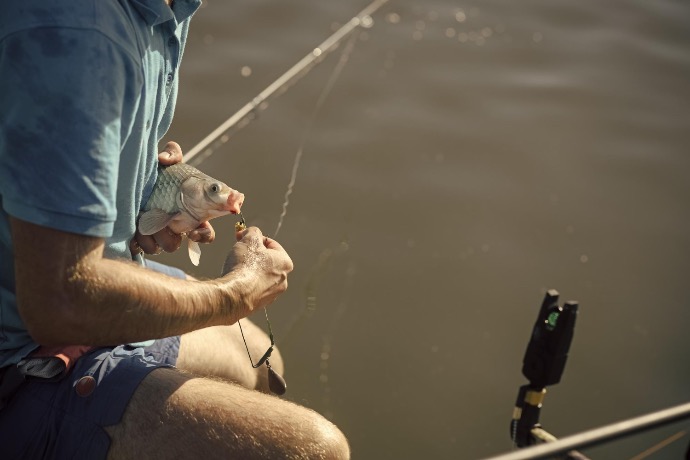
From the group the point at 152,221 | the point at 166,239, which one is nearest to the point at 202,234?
the point at 166,239

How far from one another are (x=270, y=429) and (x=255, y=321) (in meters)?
1.34

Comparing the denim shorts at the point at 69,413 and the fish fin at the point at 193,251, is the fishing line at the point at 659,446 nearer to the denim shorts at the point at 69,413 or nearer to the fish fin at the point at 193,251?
the fish fin at the point at 193,251

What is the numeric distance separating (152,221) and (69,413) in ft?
1.67

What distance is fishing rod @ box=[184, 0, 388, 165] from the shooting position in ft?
12.4

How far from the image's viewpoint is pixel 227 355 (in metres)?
2.51

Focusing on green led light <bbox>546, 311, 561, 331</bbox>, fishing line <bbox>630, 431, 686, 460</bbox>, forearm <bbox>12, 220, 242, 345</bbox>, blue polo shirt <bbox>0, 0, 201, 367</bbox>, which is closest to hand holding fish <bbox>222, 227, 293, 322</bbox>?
forearm <bbox>12, 220, 242, 345</bbox>

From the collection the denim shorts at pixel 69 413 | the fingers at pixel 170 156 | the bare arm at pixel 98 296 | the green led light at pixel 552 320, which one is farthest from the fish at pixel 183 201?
the green led light at pixel 552 320

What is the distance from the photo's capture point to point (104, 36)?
1485 millimetres

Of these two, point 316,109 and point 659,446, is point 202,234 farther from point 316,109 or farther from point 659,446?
point 316,109

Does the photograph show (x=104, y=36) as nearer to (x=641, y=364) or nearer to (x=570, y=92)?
(x=641, y=364)

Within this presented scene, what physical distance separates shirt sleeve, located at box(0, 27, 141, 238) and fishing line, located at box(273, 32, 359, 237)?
1977 mm

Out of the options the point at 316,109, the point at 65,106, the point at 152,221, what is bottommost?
the point at 152,221

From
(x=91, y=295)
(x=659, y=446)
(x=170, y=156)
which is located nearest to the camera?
→ (x=91, y=295)

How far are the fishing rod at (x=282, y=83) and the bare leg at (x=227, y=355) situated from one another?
106 cm
